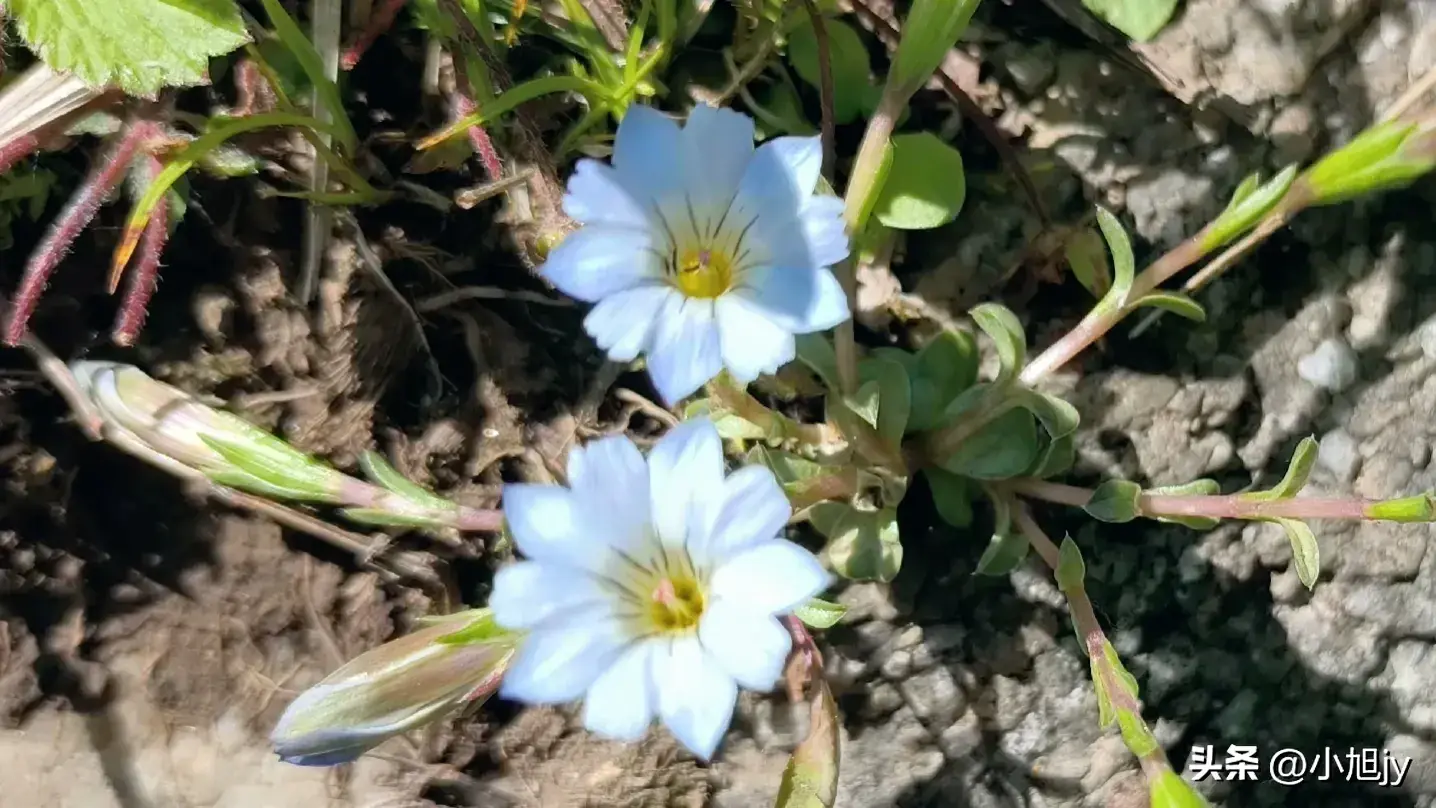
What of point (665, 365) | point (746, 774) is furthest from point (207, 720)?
point (665, 365)

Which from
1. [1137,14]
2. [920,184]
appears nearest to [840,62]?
[920,184]

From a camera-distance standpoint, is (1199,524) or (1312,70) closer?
(1199,524)

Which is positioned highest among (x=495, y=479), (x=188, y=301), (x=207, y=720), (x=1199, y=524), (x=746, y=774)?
(x=1199, y=524)

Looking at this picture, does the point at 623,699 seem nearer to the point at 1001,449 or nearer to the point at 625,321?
the point at 625,321

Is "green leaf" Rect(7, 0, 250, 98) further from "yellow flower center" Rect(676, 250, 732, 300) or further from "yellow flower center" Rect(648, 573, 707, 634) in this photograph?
"yellow flower center" Rect(648, 573, 707, 634)

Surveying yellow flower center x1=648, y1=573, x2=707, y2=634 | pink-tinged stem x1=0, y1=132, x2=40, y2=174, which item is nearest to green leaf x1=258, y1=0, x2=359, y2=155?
pink-tinged stem x1=0, y1=132, x2=40, y2=174

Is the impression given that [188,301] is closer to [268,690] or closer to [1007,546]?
[268,690]
